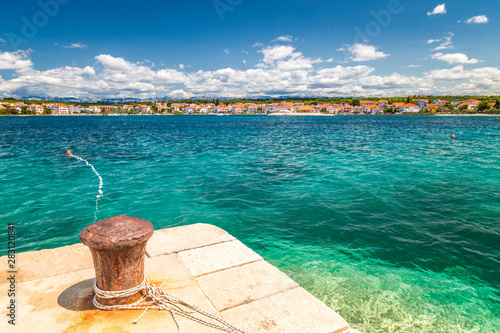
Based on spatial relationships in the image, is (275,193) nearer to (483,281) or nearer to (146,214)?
(146,214)

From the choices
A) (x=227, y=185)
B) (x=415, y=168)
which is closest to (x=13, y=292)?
(x=227, y=185)

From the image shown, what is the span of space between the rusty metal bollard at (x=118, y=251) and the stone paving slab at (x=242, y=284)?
109 centimetres

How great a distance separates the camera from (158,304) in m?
3.64

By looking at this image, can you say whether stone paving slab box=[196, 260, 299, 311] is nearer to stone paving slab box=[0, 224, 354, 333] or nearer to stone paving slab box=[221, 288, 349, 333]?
stone paving slab box=[0, 224, 354, 333]

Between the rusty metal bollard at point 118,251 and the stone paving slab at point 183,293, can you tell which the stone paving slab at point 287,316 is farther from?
the rusty metal bollard at point 118,251

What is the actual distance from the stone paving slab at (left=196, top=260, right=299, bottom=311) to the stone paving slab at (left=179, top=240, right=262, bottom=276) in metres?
0.15

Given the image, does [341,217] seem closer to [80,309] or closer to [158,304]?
[158,304]

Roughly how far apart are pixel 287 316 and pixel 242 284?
3.09 feet

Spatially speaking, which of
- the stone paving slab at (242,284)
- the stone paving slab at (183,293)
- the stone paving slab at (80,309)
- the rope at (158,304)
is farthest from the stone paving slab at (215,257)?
the rope at (158,304)

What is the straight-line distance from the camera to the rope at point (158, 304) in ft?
11.0

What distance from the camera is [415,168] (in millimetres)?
17297

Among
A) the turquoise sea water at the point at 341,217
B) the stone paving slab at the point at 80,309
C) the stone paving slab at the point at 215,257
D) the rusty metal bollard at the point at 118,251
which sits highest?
the rusty metal bollard at the point at 118,251

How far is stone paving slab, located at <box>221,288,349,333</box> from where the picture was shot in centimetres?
336

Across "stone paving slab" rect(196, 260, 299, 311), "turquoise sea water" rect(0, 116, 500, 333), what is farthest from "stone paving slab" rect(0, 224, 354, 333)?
"turquoise sea water" rect(0, 116, 500, 333)
